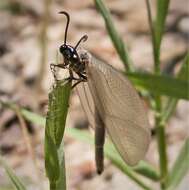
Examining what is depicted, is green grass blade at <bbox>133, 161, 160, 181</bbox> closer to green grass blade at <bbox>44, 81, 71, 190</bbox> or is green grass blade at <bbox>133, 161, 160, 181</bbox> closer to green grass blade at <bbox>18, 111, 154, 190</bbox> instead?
green grass blade at <bbox>18, 111, 154, 190</bbox>

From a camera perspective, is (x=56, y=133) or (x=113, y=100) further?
(x=113, y=100)

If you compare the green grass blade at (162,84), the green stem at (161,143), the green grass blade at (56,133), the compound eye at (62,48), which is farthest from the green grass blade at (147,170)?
the green grass blade at (56,133)

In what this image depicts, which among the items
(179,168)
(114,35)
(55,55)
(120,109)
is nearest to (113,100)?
(120,109)

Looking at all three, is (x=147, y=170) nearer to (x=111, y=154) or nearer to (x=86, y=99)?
(x=111, y=154)

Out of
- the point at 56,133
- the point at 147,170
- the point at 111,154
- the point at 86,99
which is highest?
the point at 56,133

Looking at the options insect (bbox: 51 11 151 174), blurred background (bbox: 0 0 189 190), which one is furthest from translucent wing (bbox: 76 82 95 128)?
blurred background (bbox: 0 0 189 190)

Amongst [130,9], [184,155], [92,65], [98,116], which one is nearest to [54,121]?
[92,65]

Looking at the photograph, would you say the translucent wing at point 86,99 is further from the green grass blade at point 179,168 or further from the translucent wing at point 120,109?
the green grass blade at point 179,168
